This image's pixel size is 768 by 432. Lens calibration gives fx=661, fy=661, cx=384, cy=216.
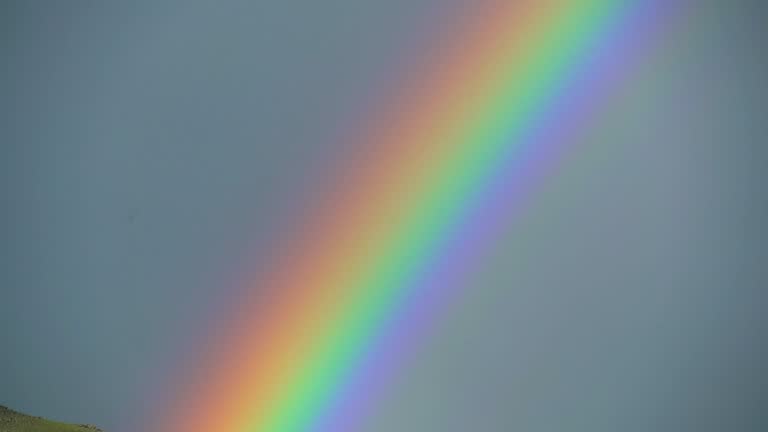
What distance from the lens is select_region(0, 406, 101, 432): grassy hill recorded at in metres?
6.61

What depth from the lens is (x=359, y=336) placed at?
343 inches

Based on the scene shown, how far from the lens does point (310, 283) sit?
855cm

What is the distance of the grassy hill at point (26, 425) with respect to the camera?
260 inches

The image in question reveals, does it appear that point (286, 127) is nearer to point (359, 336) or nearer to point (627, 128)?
point (359, 336)

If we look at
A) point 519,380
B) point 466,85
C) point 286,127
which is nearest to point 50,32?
point 286,127

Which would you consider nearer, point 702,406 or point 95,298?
point 702,406

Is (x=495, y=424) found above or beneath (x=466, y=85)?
beneath

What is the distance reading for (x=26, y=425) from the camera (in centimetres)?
680

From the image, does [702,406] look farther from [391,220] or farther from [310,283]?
[310,283]

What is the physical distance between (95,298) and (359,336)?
3.44m

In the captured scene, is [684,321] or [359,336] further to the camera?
[359,336]

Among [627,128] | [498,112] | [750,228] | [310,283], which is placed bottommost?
[750,228]

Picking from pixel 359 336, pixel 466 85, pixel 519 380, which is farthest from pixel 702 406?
pixel 466 85

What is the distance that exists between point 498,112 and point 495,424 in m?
4.08
